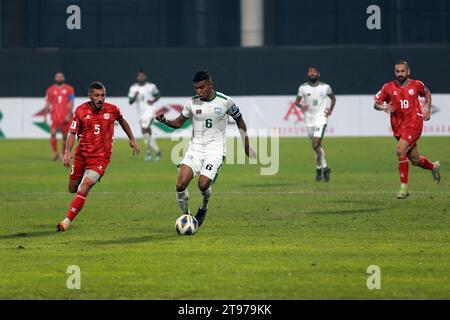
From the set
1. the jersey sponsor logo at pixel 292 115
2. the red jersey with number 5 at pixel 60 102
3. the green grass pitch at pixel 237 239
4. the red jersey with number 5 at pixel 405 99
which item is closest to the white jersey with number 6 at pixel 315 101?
the green grass pitch at pixel 237 239

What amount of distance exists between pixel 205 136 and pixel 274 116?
24.5m

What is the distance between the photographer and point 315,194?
23.3m

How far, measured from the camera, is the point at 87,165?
1752 cm

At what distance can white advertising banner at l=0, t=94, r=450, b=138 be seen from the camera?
41.0m

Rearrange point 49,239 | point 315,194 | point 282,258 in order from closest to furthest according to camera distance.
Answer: point 282,258, point 49,239, point 315,194

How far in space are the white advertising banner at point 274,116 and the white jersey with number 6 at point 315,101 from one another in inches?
493

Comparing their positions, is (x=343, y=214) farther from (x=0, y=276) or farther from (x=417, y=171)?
(x=417, y=171)

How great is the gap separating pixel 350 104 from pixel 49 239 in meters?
26.3

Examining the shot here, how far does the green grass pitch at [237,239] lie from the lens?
12.5 m

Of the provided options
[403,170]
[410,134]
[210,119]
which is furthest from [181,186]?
[410,134]

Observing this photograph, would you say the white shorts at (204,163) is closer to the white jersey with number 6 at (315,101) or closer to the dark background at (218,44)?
the white jersey with number 6 at (315,101)
